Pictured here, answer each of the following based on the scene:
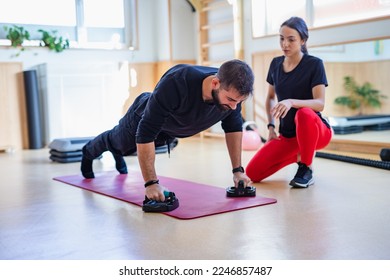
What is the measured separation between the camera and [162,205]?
2754mm

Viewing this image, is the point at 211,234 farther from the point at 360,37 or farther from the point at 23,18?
the point at 23,18

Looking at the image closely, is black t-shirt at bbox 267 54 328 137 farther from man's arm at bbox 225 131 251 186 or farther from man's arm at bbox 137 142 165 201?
man's arm at bbox 137 142 165 201

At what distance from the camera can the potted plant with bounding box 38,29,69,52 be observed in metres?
6.70

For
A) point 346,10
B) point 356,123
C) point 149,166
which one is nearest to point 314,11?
point 346,10

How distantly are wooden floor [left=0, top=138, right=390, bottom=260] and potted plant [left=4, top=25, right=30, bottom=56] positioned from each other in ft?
10.1

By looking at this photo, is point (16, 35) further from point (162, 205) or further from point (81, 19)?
point (162, 205)

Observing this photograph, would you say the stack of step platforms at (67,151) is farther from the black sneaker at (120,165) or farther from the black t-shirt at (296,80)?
the black t-shirt at (296,80)

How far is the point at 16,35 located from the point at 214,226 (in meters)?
4.93

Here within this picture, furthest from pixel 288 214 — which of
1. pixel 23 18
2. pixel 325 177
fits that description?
pixel 23 18

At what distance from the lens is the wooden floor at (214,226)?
2.09 meters

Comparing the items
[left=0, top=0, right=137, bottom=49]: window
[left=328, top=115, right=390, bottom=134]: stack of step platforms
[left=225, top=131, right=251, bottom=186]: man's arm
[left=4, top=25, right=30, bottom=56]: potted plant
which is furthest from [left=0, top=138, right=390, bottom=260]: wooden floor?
[left=0, top=0, right=137, bottom=49]: window

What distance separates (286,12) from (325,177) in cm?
285

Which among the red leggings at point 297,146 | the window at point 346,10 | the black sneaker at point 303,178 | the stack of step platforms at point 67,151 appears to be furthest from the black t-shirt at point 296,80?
the stack of step platforms at point 67,151

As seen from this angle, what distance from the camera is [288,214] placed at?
268cm
